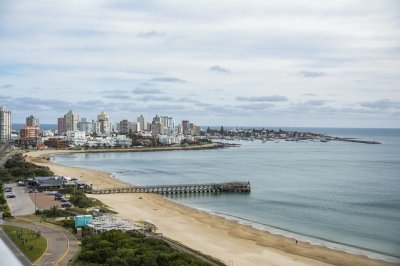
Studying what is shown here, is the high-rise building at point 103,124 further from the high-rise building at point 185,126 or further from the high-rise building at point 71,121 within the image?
the high-rise building at point 185,126

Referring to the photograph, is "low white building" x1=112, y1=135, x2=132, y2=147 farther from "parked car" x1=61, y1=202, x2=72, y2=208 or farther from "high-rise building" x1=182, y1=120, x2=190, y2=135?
"parked car" x1=61, y1=202, x2=72, y2=208

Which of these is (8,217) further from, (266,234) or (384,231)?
(384,231)

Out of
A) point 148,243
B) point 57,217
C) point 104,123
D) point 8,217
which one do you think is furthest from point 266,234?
point 104,123

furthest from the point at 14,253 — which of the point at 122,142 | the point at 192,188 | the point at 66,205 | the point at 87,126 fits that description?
the point at 87,126

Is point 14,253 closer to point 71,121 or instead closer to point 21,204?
point 21,204

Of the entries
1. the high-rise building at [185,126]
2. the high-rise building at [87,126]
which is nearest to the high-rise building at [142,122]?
the high-rise building at [185,126]

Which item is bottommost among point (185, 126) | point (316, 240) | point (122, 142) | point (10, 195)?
point (316, 240)
